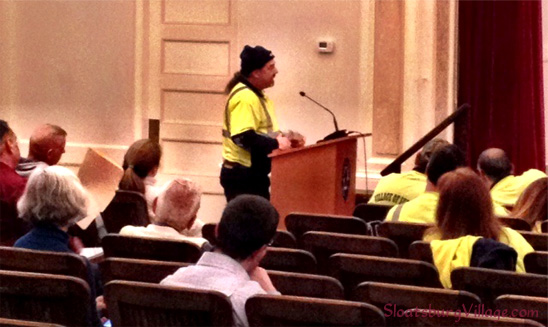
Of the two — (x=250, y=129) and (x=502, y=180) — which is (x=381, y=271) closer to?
(x=502, y=180)

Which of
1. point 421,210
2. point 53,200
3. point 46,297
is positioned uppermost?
point 53,200

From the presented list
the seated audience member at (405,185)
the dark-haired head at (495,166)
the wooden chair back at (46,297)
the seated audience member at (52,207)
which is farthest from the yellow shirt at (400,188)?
the wooden chair back at (46,297)

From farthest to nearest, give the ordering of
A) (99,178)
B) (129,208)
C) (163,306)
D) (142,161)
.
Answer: (142,161)
(129,208)
(99,178)
(163,306)

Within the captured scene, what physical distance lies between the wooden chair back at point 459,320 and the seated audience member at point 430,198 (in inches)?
68.0

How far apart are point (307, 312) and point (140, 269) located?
3.10 feet

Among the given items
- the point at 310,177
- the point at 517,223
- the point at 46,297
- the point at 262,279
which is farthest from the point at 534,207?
the point at 46,297

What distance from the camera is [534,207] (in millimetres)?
5031

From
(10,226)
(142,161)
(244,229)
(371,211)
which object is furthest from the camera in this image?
(142,161)

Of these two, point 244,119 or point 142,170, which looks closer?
point 142,170

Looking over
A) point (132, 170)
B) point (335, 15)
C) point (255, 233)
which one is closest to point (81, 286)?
point (255, 233)

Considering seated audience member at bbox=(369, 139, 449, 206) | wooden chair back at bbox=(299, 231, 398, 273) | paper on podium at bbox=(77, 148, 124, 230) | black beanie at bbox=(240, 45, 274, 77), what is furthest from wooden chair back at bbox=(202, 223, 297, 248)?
black beanie at bbox=(240, 45, 274, 77)

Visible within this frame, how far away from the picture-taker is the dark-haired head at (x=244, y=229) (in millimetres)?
3191

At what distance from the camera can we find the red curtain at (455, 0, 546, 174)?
833 cm

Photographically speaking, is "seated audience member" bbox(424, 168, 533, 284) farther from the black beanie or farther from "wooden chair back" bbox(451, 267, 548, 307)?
the black beanie
